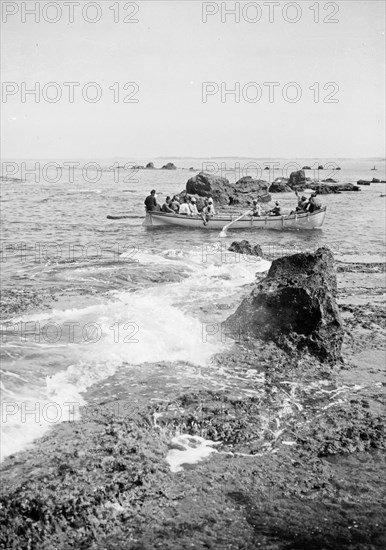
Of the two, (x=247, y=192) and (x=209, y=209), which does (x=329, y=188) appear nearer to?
(x=247, y=192)

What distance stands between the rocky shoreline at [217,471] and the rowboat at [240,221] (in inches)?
885

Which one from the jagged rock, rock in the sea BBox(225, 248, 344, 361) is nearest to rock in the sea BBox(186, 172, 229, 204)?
the jagged rock

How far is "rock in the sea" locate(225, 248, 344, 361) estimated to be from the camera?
31.1 ft

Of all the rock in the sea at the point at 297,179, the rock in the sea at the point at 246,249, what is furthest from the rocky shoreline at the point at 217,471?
the rock in the sea at the point at 297,179

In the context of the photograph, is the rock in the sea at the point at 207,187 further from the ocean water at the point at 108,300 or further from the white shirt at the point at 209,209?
the ocean water at the point at 108,300

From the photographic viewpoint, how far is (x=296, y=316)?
32.4 ft

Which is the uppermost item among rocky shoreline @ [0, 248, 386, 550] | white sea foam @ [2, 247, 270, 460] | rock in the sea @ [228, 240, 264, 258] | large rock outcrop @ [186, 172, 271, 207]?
large rock outcrop @ [186, 172, 271, 207]

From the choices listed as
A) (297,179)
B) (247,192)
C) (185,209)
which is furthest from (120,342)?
(297,179)

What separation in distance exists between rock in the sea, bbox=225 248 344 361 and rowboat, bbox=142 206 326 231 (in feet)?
65.5

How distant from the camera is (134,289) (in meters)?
14.8

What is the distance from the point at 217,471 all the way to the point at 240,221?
25.6m

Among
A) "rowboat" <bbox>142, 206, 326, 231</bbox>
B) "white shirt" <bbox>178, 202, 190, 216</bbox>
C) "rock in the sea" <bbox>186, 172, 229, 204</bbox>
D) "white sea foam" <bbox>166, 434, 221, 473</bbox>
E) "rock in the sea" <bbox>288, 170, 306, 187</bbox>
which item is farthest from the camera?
"rock in the sea" <bbox>288, 170, 306, 187</bbox>

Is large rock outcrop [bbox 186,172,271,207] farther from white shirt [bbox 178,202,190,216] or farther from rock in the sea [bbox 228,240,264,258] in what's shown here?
rock in the sea [bbox 228,240,264,258]

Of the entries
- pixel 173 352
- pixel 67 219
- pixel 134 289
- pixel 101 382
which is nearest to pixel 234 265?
pixel 134 289
